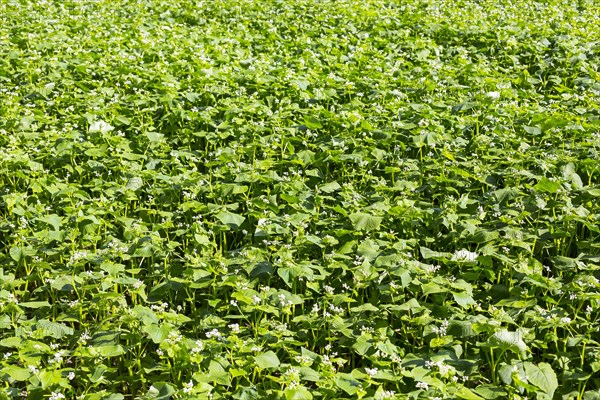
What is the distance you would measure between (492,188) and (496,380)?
6.83ft

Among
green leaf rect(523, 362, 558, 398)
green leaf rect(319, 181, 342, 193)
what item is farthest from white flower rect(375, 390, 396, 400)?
green leaf rect(319, 181, 342, 193)

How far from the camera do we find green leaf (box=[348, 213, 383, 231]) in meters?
4.80

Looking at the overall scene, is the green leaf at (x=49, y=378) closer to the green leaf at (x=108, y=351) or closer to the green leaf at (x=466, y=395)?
the green leaf at (x=108, y=351)

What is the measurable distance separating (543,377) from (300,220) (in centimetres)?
192

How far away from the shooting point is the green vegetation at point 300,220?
3.87 metres

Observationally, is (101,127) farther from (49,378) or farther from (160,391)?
(160,391)

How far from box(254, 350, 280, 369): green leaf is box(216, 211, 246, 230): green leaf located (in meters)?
1.42

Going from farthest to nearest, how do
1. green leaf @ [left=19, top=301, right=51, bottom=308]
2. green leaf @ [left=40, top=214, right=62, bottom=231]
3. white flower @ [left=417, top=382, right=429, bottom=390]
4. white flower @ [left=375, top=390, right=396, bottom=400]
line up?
green leaf @ [left=40, top=214, right=62, bottom=231]
green leaf @ [left=19, top=301, right=51, bottom=308]
white flower @ [left=417, top=382, right=429, bottom=390]
white flower @ [left=375, top=390, right=396, bottom=400]

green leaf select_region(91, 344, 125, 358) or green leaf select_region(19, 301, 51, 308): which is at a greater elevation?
green leaf select_region(91, 344, 125, 358)

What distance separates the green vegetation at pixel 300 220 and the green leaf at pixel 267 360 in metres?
0.01

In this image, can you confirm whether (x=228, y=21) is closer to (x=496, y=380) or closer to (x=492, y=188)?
(x=492, y=188)

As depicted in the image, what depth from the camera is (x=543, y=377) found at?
3.67 m

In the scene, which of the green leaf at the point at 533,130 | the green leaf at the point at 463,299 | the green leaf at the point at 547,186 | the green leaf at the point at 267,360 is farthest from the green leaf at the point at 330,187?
the green leaf at the point at 267,360

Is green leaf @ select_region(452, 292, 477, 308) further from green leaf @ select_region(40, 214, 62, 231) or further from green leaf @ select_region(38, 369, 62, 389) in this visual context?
green leaf @ select_region(40, 214, 62, 231)
